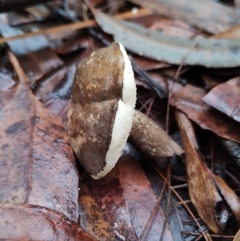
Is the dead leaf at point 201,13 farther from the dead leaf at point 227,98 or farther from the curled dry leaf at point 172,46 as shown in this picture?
the dead leaf at point 227,98

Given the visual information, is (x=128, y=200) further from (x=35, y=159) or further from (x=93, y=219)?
(x=35, y=159)

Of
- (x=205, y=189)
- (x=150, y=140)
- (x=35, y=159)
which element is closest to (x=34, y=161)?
(x=35, y=159)

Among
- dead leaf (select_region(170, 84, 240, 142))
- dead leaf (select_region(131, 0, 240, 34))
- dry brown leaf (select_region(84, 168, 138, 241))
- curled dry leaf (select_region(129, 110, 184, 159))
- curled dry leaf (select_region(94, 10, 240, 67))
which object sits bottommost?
dry brown leaf (select_region(84, 168, 138, 241))

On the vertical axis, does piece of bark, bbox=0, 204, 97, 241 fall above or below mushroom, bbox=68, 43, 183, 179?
below

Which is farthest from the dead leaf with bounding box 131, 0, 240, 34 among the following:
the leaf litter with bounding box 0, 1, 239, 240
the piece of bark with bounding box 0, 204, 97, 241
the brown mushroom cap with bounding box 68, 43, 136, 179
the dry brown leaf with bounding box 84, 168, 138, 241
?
the piece of bark with bounding box 0, 204, 97, 241

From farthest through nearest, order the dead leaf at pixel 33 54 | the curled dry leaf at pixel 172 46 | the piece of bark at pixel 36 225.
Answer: the dead leaf at pixel 33 54 < the curled dry leaf at pixel 172 46 < the piece of bark at pixel 36 225

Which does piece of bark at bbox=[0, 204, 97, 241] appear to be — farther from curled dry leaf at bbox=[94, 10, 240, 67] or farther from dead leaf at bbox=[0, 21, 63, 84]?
curled dry leaf at bbox=[94, 10, 240, 67]

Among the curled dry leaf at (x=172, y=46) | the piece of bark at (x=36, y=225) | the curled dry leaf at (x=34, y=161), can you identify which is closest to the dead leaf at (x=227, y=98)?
the curled dry leaf at (x=172, y=46)
